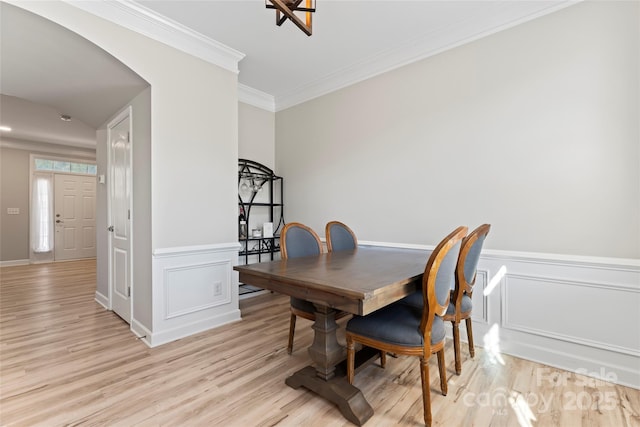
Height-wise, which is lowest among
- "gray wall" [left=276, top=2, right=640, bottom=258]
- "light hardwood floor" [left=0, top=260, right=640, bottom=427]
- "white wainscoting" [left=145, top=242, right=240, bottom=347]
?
"light hardwood floor" [left=0, top=260, right=640, bottom=427]

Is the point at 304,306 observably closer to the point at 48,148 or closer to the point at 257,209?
the point at 257,209

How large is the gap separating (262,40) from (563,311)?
3.40 meters

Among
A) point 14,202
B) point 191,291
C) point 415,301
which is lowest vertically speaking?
point 191,291

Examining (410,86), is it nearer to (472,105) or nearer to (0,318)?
(472,105)

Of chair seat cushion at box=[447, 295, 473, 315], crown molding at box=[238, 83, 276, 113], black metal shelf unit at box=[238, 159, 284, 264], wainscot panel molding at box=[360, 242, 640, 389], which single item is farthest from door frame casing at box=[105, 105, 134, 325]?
wainscot panel molding at box=[360, 242, 640, 389]

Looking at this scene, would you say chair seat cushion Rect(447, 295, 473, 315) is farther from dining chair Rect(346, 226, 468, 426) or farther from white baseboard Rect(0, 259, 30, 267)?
white baseboard Rect(0, 259, 30, 267)

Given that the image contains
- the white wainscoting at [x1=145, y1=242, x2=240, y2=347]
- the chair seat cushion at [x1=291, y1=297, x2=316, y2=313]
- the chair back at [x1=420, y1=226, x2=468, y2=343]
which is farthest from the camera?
the white wainscoting at [x1=145, y1=242, x2=240, y2=347]

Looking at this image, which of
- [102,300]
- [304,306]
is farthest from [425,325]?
[102,300]

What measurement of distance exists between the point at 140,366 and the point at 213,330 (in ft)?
2.37

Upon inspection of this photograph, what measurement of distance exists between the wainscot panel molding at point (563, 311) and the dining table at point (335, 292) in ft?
2.82

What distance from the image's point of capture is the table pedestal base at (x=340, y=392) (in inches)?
60.6

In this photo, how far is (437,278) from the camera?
4.83 feet

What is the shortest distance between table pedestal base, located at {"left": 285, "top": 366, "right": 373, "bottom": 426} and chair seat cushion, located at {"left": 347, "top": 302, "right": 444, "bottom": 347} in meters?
0.34

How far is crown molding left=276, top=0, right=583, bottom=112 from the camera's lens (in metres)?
2.34
